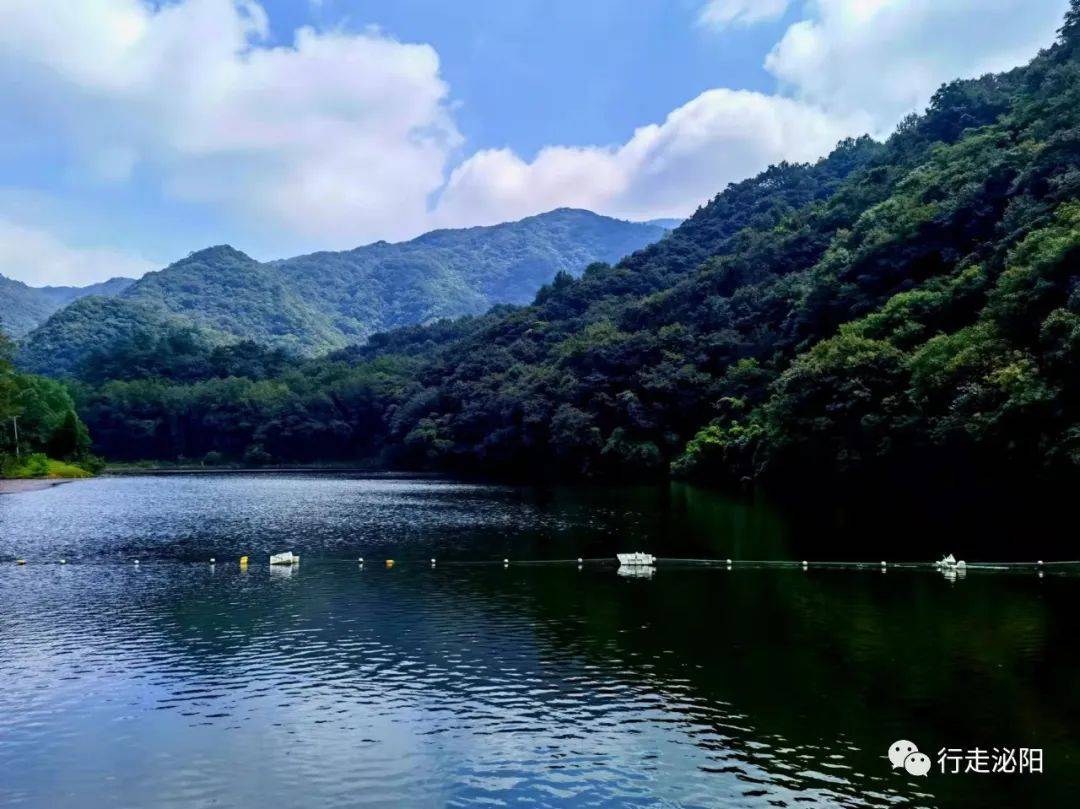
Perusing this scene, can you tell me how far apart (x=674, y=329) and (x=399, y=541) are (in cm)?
6983

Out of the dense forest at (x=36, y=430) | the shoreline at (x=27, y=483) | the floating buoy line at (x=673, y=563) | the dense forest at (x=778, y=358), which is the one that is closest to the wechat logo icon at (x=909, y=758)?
the floating buoy line at (x=673, y=563)

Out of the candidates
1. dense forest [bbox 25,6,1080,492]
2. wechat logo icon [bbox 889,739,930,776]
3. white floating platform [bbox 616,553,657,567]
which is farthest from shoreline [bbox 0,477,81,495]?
wechat logo icon [bbox 889,739,930,776]

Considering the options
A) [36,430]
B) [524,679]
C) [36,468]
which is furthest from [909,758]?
[36,430]

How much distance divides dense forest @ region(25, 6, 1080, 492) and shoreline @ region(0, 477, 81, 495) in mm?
48890

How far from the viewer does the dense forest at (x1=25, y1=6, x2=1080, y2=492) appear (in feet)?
157

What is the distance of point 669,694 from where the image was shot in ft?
67.0

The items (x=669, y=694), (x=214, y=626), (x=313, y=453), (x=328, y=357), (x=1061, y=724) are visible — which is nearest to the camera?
(x=1061, y=724)

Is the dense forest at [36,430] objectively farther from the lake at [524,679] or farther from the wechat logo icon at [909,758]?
the wechat logo icon at [909,758]

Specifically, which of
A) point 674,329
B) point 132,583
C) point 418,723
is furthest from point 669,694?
point 674,329

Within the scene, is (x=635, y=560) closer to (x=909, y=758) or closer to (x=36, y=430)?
(x=909, y=758)

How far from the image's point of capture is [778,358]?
87.4m

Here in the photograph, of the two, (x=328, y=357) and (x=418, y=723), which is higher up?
(x=328, y=357)

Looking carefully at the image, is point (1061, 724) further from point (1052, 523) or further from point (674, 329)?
point (674, 329)

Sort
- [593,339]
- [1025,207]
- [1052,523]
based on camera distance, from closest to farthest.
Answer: [1052,523], [1025,207], [593,339]
